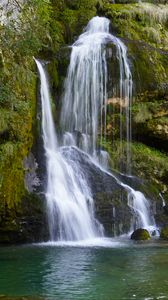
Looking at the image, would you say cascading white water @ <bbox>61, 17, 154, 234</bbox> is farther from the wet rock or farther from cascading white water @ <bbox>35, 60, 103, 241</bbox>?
cascading white water @ <bbox>35, 60, 103, 241</bbox>

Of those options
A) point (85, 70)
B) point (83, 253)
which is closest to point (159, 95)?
point (85, 70)

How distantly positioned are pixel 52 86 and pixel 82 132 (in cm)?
227

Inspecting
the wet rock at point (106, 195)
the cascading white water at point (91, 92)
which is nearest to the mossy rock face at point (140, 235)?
the wet rock at point (106, 195)

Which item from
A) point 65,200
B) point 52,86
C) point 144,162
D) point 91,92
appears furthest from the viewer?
point 91,92

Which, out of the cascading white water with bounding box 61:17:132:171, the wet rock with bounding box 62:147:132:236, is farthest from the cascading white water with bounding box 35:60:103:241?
the cascading white water with bounding box 61:17:132:171

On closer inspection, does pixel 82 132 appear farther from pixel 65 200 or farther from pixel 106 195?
pixel 65 200

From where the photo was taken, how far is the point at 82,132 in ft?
64.1

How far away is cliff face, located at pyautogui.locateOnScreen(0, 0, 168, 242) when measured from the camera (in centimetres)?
1291

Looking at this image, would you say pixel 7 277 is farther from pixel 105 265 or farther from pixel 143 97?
pixel 143 97

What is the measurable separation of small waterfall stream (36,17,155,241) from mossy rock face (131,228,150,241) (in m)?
1.05

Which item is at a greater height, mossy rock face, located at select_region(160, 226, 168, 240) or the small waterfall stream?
the small waterfall stream

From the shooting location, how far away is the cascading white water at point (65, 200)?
14.4m

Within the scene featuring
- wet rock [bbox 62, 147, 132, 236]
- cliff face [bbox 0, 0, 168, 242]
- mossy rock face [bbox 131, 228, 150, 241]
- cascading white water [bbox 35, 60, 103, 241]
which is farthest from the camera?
wet rock [bbox 62, 147, 132, 236]

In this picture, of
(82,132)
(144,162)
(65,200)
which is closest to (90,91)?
(82,132)
